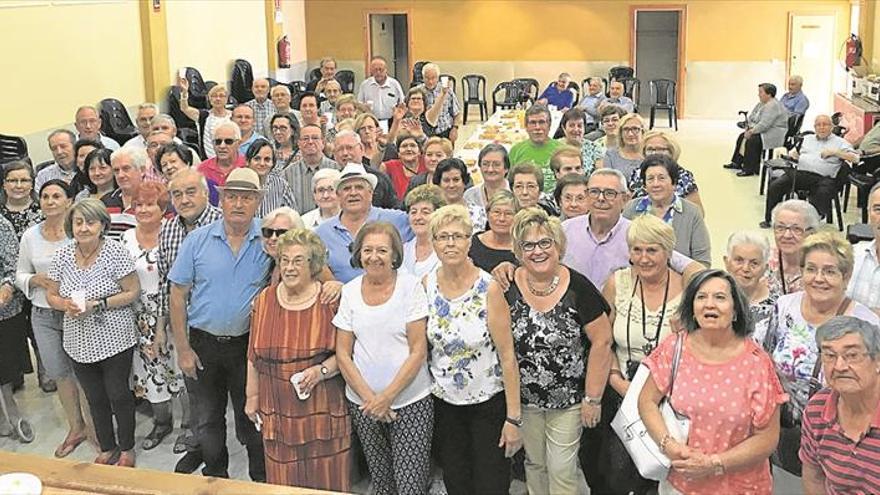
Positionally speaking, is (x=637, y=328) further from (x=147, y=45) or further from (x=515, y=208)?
(x=147, y=45)

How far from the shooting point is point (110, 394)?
14.8 ft

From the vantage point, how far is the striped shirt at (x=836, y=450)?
2789mm

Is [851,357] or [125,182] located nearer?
[851,357]

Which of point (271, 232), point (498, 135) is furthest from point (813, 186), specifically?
point (271, 232)

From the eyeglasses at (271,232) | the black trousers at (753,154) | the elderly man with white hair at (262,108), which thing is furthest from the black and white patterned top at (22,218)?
the black trousers at (753,154)

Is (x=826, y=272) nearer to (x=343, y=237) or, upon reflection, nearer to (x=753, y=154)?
(x=343, y=237)

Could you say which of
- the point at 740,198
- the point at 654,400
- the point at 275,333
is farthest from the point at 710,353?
the point at 740,198

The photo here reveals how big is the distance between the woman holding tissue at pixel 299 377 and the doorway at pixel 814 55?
15.4 meters

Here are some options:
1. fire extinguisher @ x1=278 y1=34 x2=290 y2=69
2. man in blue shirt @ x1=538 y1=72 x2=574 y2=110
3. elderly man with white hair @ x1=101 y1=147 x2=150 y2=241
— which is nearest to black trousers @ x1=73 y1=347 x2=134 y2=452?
elderly man with white hair @ x1=101 y1=147 x2=150 y2=241

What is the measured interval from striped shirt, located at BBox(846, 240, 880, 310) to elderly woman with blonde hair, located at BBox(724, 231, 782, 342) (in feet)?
1.21

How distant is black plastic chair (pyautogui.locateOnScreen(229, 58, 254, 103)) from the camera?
14078mm

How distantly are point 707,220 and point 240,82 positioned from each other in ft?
25.5

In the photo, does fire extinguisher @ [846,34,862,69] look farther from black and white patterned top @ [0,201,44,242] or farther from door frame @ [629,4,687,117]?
black and white patterned top @ [0,201,44,242]

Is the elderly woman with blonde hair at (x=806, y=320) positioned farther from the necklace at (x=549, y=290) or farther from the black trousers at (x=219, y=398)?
the black trousers at (x=219, y=398)
